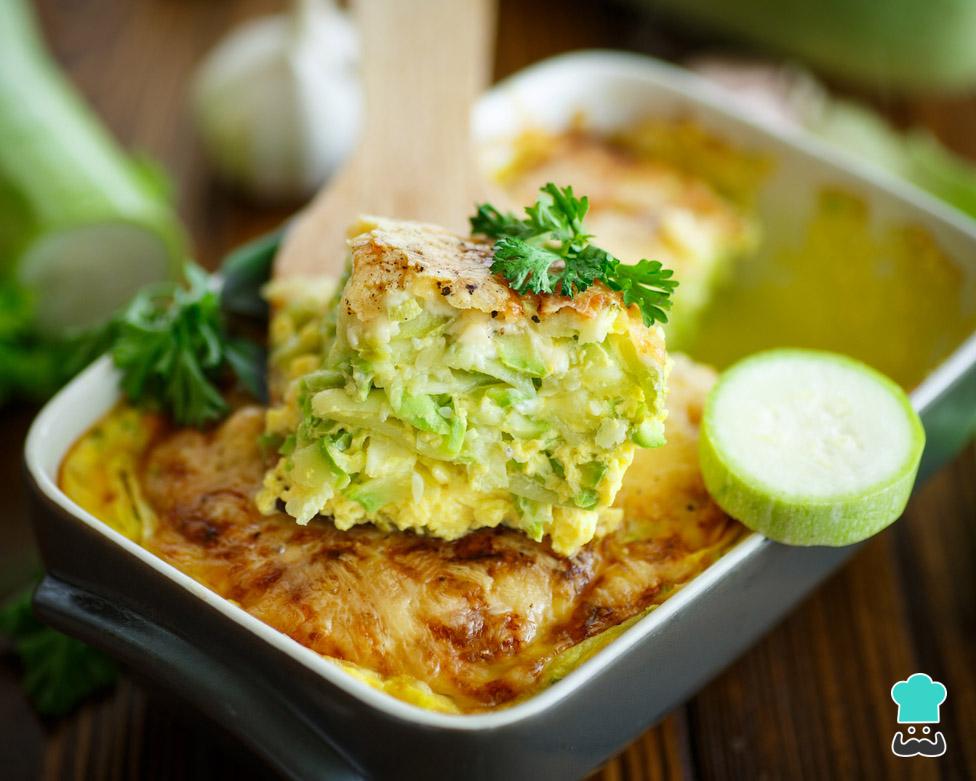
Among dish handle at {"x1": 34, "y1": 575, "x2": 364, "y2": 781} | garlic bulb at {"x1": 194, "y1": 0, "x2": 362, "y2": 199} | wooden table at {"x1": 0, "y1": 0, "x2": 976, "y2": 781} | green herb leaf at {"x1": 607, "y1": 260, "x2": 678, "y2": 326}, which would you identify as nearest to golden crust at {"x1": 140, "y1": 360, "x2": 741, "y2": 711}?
dish handle at {"x1": 34, "y1": 575, "x2": 364, "y2": 781}

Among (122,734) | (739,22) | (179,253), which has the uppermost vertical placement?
(739,22)

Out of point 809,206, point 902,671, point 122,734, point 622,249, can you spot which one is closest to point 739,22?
point 809,206

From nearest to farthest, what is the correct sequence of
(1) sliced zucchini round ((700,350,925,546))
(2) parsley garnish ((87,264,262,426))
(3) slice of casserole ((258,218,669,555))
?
(3) slice of casserole ((258,218,669,555)) < (1) sliced zucchini round ((700,350,925,546)) < (2) parsley garnish ((87,264,262,426))

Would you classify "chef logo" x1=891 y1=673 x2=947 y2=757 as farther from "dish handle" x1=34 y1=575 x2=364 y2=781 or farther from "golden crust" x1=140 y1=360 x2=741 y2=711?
"dish handle" x1=34 y1=575 x2=364 y2=781

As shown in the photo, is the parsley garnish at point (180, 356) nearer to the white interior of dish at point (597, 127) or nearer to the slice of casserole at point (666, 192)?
the white interior of dish at point (597, 127)

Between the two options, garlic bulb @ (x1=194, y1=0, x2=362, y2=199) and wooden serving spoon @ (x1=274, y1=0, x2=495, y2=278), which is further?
garlic bulb @ (x1=194, y1=0, x2=362, y2=199)

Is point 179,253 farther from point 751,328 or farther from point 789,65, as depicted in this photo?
point 789,65

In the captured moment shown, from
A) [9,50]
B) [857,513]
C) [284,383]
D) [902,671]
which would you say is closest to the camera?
[857,513]
